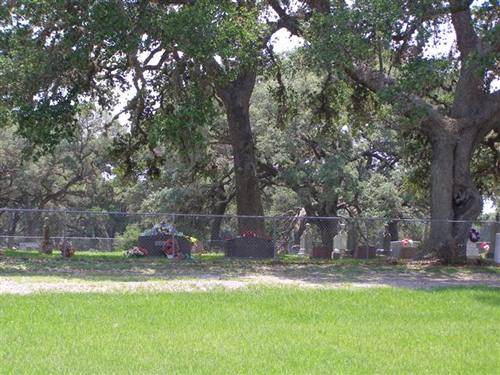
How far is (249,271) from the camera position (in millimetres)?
19297

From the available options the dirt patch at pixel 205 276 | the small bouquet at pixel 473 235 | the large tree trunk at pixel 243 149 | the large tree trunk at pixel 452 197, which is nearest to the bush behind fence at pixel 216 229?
the small bouquet at pixel 473 235

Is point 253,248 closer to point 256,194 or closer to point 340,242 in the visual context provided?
point 256,194

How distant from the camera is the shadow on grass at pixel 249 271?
16625mm

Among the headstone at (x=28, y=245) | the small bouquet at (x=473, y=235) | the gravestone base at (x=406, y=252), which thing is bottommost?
the headstone at (x=28, y=245)

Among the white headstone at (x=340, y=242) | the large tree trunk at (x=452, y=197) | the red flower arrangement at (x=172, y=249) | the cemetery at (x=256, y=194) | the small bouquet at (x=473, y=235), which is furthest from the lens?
the white headstone at (x=340, y=242)

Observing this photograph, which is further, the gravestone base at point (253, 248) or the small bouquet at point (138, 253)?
the small bouquet at point (138, 253)

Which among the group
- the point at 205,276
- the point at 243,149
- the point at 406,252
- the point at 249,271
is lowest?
the point at 205,276

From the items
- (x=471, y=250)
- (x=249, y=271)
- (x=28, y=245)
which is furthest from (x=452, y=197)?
(x=28, y=245)

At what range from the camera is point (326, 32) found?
20922 millimetres

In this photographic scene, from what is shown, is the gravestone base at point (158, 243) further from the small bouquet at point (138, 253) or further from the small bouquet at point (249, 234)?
the small bouquet at point (249, 234)

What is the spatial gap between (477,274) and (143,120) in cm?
1370

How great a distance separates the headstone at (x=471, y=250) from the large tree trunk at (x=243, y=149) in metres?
7.81

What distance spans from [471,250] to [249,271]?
9691 mm

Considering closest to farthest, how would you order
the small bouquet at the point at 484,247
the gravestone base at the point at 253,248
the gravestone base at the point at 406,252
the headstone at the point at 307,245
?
the gravestone base at the point at 253,248 < the small bouquet at the point at 484,247 < the gravestone base at the point at 406,252 < the headstone at the point at 307,245
